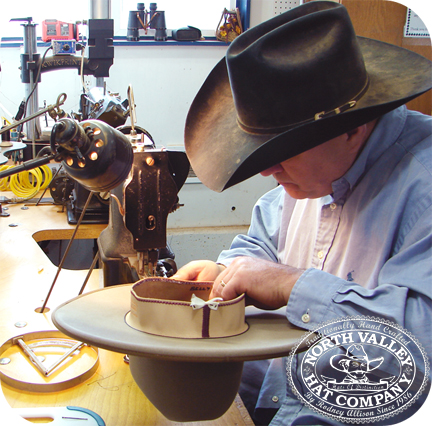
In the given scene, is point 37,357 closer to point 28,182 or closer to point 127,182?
point 127,182

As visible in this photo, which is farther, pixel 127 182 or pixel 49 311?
pixel 49 311

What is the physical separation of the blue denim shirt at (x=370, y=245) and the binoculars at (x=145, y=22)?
2623mm

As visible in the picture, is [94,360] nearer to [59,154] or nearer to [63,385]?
[63,385]

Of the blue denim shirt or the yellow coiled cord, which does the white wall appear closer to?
the yellow coiled cord

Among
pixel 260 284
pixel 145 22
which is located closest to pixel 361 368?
pixel 260 284

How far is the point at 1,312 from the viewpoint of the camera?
1275 millimetres

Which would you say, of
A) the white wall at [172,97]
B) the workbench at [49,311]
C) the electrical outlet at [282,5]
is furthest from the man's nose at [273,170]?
the electrical outlet at [282,5]

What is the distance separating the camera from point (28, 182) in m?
2.44

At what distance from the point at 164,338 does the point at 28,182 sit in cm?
199

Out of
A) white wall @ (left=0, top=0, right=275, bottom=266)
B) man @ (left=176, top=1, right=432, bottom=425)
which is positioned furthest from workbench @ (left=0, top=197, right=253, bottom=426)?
white wall @ (left=0, top=0, right=275, bottom=266)

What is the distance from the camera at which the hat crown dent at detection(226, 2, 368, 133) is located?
0.80 m

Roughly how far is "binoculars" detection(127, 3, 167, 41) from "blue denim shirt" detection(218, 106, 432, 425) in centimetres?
262

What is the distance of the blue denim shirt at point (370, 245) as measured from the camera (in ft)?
2.61

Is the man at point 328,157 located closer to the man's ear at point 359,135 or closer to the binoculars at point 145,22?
the man's ear at point 359,135
